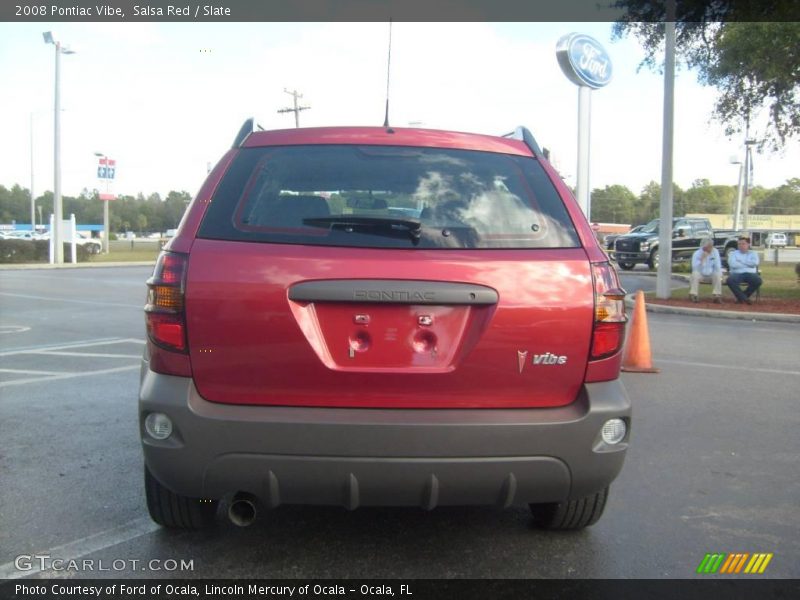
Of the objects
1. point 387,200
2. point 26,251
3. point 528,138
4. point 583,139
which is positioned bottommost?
point 26,251

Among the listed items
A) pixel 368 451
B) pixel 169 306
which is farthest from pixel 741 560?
pixel 169 306

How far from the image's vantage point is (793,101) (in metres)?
16.8

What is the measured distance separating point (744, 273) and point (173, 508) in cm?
1545

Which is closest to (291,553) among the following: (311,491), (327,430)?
(311,491)

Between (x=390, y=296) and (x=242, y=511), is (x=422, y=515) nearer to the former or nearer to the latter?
(x=242, y=511)

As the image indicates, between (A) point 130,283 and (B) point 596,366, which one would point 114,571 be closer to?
(B) point 596,366

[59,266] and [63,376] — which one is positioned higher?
[59,266]

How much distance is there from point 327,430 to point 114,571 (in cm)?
121

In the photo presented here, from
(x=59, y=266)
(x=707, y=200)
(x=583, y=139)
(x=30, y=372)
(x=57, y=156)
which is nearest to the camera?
(x=30, y=372)

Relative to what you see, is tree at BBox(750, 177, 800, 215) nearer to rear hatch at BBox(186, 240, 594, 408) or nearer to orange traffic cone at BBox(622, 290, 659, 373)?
orange traffic cone at BBox(622, 290, 659, 373)

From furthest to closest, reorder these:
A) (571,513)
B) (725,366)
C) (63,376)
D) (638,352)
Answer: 1. (725,366)
2. (638,352)
3. (63,376)
4. (571,513)

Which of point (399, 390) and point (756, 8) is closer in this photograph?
point (399, 390)

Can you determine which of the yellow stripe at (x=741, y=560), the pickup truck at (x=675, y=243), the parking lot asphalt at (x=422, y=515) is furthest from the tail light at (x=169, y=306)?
the pickup truck at (x=675, y=243)

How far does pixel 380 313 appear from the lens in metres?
2.72
